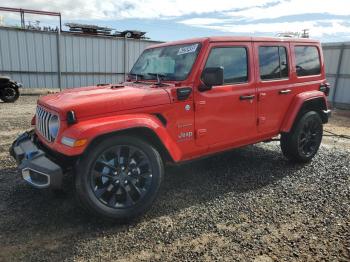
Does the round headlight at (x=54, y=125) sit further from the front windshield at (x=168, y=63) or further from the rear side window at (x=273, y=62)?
the rear side window at (x=273, y=62)

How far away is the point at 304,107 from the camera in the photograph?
5.44 metres

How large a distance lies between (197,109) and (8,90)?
10.4 metres

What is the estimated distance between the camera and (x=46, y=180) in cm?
324

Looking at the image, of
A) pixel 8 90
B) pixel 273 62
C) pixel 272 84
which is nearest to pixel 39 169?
pixel 272 84

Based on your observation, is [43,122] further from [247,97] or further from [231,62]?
[247,97]

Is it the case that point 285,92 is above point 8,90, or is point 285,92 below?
above

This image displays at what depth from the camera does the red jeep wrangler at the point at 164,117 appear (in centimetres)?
332

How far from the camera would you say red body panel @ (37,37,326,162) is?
3.35m

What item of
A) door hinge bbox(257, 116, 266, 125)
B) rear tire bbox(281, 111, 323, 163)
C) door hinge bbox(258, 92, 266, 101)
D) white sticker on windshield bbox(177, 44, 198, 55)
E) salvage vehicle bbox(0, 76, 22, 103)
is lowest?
salvage vehicle bbox(0, 76, 22, 103)

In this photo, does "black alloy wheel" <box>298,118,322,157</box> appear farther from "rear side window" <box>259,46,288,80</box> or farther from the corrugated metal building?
the corrugated metal building

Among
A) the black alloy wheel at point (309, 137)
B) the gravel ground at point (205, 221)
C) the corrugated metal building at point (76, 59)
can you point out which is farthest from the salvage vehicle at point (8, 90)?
the black alloy wheel at point (309, 137)

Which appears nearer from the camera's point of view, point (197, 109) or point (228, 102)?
point (197, 109)

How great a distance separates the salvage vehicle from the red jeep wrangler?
29.1 ft

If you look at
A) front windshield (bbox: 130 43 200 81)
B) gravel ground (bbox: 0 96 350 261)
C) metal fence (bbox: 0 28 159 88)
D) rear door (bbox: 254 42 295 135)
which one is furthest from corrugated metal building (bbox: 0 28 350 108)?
front windshield (bbox: 130 43 200 81)
